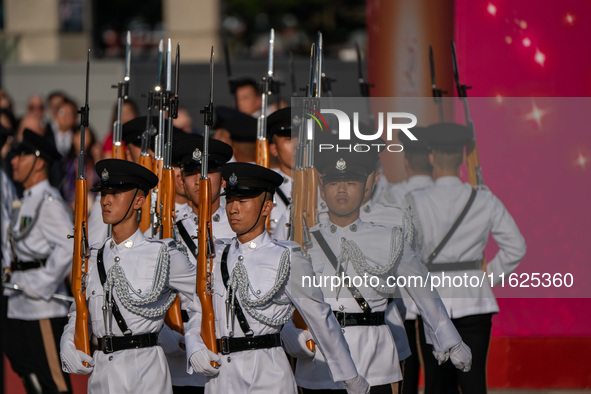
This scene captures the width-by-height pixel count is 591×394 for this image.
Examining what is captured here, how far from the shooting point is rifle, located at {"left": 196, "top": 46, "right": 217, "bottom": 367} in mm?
4984

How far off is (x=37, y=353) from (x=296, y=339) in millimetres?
2714

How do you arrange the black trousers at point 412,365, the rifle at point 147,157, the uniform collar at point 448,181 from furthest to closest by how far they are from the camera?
1. the uniform collar at point 448,181
2. the black trousers at point 412,365
3. the rifle at point 147,157

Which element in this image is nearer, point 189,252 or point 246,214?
point 246,214

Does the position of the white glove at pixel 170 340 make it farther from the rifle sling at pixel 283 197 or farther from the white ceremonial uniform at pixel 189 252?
the rifle sling at pixel 283 197

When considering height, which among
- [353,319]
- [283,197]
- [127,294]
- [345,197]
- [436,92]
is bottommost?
[353,319]

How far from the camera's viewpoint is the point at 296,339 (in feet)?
17.5

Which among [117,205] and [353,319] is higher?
[117,205]

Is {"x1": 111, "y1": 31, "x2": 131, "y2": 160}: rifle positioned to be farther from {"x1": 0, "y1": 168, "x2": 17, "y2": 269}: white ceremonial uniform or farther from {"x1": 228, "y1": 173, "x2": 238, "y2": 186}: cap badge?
{"x1": 228, "y1": 173, "x2": 238, "y2": 186}: cap badge

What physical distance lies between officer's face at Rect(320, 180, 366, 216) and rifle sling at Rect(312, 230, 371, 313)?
0.50 feet

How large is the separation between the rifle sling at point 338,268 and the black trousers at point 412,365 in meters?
0.90

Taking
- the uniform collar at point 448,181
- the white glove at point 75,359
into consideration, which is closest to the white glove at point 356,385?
the white glove at point 75,359

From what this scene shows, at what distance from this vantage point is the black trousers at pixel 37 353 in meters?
7.28

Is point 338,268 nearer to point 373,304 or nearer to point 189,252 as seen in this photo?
point 373,304

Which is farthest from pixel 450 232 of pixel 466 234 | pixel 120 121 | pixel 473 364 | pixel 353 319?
pixel 120 121
